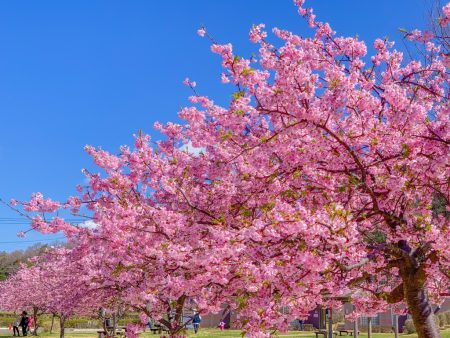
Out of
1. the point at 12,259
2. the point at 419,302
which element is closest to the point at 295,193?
the point at 419,302

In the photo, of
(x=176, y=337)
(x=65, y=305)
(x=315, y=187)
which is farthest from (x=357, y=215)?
(x=65, y=305)

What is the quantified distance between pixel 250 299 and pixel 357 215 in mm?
2111

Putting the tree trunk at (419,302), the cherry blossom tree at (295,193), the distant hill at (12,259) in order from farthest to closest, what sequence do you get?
the distant hill at (12,259), the tree trunk at (419,302), the cherry blossom tree at (295,193)

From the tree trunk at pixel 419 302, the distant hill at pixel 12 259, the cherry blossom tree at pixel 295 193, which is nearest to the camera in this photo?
the cherry blossom tree at pixel 295 193

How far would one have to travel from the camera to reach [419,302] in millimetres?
8477

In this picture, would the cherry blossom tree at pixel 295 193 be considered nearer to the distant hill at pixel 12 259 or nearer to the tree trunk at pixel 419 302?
the tree trunk at pixel 419 302

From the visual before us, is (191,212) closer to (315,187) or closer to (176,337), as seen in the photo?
(315,187)

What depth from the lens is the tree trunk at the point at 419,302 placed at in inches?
326

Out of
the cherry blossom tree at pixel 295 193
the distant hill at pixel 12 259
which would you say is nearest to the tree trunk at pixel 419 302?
the cherry blossom tree at pixel 295 193

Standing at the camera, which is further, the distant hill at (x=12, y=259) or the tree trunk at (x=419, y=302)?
the distant hill at (x=12, y=259)

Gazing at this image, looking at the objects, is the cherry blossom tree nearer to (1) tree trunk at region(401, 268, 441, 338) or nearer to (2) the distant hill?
(1) tree trunk at region(401, 268, 441, 338)

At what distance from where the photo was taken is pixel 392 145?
7359 millimetres

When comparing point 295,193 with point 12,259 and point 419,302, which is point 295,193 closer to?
point 419,302

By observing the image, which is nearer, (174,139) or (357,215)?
(357,215)
